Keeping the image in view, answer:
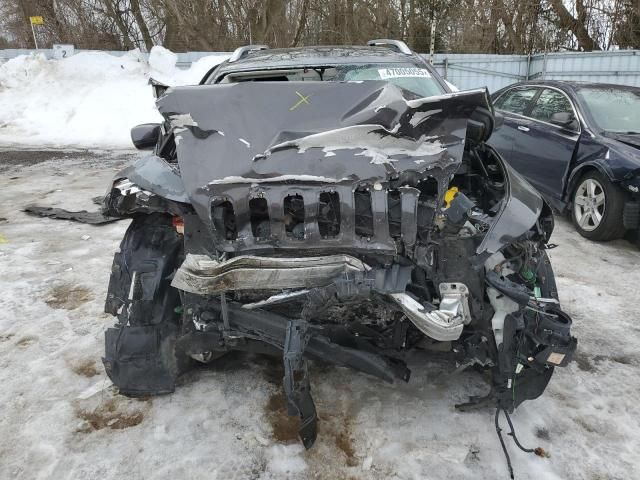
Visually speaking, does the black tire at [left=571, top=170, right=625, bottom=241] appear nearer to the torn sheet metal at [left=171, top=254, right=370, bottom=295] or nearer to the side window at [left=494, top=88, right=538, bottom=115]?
the side window at [left=494, top=88, right=538, bottom=115]

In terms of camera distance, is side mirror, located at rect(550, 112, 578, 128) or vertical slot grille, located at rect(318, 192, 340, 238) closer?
vertical slot grille, located at rect(318, 192, 340, 238)

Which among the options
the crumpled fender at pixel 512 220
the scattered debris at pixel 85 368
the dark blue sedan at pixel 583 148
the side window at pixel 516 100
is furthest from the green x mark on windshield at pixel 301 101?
the side window at pixel 516 100

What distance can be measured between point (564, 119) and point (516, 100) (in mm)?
1537

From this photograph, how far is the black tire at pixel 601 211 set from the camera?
4707 millimetres

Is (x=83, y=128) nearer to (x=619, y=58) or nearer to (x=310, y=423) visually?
(x=310, y=423)

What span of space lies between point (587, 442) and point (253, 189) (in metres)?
1.93

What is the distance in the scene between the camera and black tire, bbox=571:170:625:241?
4.71m

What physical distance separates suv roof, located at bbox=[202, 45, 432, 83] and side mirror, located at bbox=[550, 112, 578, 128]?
2.00m

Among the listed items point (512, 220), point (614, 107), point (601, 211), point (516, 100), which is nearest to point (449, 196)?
point (512, 220)

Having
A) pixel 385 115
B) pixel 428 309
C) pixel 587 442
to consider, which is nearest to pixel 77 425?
pixel 428 309

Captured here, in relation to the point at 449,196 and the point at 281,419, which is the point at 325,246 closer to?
the point at 449,196

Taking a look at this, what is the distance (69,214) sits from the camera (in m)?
5.86

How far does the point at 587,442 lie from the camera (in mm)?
2350

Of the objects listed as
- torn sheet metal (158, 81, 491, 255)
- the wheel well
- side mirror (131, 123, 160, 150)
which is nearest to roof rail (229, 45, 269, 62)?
side mirror (131, 123, 160, 150)
